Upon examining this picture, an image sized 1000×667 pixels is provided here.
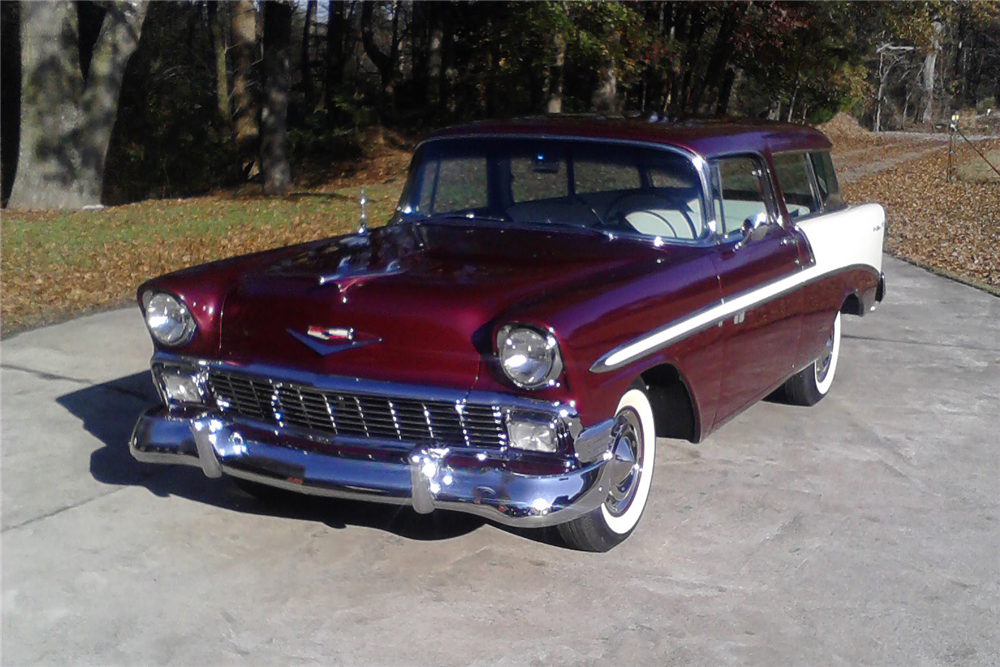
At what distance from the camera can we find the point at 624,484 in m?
4.33

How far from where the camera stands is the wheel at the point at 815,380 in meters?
6.27

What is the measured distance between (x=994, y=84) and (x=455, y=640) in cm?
7126

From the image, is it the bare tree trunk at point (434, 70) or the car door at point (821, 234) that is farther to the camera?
the bare tree trunk at point (434, 70)

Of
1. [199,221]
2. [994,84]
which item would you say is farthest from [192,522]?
[994,84]

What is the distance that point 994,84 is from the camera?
216ft

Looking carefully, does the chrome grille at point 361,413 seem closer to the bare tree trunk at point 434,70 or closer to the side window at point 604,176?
the side window at point 604,176

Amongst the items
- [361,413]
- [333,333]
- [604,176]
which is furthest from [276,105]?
[361,413]

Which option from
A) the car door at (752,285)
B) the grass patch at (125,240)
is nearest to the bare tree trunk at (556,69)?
the grass patch at (125,240)

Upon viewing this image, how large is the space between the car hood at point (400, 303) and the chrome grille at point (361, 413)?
9cm

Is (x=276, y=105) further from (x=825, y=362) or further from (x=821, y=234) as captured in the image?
(x=821, y=234)

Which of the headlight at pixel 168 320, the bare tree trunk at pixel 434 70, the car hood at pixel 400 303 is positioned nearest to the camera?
the car hood at pixel 400 303

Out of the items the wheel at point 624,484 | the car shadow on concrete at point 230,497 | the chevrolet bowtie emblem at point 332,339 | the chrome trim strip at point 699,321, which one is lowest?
the car shadow on concrete at point 230,497

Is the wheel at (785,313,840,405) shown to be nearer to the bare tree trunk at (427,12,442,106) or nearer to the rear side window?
the rear side window

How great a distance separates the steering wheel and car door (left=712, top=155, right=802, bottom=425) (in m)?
0.18
